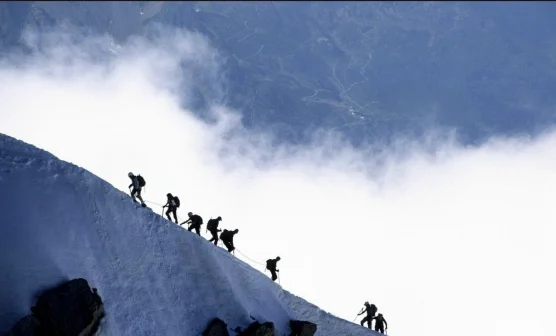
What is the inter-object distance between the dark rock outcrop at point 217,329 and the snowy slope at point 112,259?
2.12 ft

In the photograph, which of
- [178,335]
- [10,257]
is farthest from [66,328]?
[178,335]

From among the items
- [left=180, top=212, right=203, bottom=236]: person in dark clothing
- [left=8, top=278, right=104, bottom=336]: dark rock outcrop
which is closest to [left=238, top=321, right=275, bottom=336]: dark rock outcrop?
[left=180, top=212, right=203, bottom=236]: person in dark clothing

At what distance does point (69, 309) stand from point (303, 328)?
14887 mm

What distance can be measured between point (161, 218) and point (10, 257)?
30.6ft

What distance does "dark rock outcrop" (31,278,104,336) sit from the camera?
2620cm

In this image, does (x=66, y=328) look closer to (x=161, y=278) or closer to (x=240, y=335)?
(x=161, y=278)

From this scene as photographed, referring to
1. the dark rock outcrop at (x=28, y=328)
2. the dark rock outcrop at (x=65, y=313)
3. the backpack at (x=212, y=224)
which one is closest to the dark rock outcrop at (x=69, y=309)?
the dark rock outcrop at (x=65, y=313)

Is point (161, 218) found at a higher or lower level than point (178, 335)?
higher

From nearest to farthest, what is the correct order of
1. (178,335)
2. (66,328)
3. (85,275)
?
(66,328)
(85,275)
(178,335)

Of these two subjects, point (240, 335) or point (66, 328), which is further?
point (240, 335)

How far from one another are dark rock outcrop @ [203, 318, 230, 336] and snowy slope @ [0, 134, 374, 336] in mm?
646

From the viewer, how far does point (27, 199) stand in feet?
99.6

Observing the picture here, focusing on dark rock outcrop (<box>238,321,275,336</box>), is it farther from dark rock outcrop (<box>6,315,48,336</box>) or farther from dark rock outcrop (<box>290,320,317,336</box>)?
dark rock outcrop (<box>6,315,48,336</box>)

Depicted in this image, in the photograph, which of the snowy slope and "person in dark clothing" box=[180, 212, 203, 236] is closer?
the snowy slope
